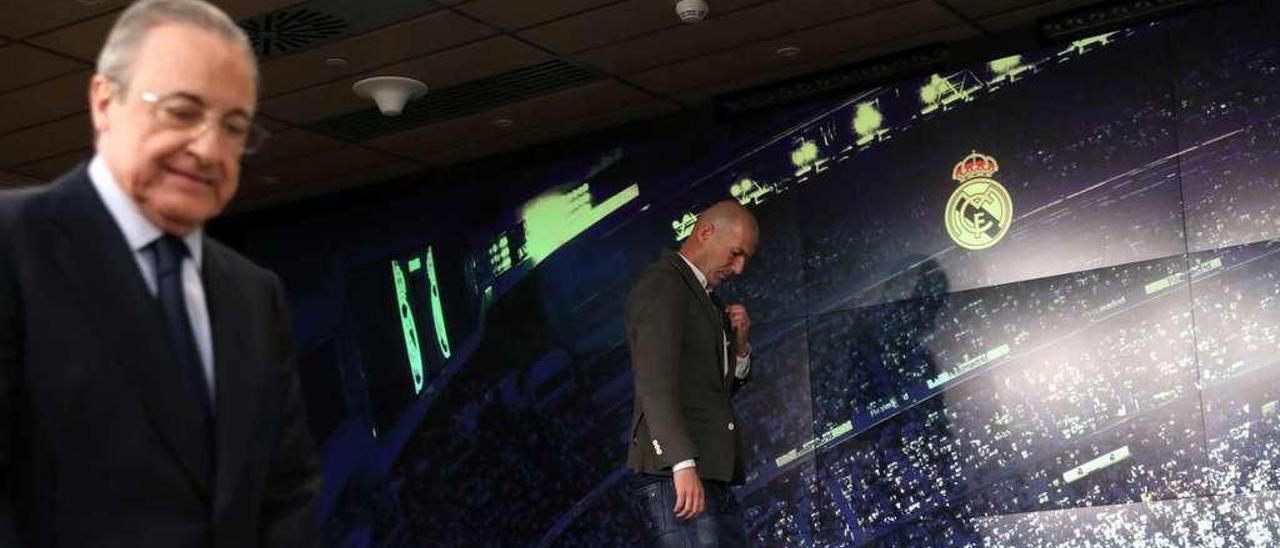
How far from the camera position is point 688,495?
3.55m

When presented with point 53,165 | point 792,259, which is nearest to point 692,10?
point 792,259

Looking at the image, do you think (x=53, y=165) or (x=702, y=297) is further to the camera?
(x=53, y=165)

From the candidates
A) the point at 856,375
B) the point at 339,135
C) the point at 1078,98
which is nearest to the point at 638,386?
the point at 856,375

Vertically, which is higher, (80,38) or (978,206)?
(80,38)

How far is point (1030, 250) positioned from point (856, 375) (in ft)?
2.67

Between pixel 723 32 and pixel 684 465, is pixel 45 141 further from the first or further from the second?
pixel 684 465

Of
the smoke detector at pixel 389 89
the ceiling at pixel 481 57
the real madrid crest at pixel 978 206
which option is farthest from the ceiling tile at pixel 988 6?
the smoke detector at pixel 389 89

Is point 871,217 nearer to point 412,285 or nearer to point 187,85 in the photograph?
point 412,285

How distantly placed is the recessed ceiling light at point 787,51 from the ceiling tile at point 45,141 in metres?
2.78

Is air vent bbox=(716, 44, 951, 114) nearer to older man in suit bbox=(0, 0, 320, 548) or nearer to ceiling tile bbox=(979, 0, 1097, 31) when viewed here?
ceiling tile bbox=(979, 0, 1097, 31)

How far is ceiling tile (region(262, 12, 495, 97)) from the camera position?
16.7 feet

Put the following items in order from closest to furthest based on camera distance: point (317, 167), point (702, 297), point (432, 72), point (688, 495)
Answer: point (688, 495)
point (702, 297)
point (432, 72)
point (317, 167)

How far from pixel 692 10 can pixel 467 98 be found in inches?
49.2

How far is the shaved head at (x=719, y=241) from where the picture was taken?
3980mm
